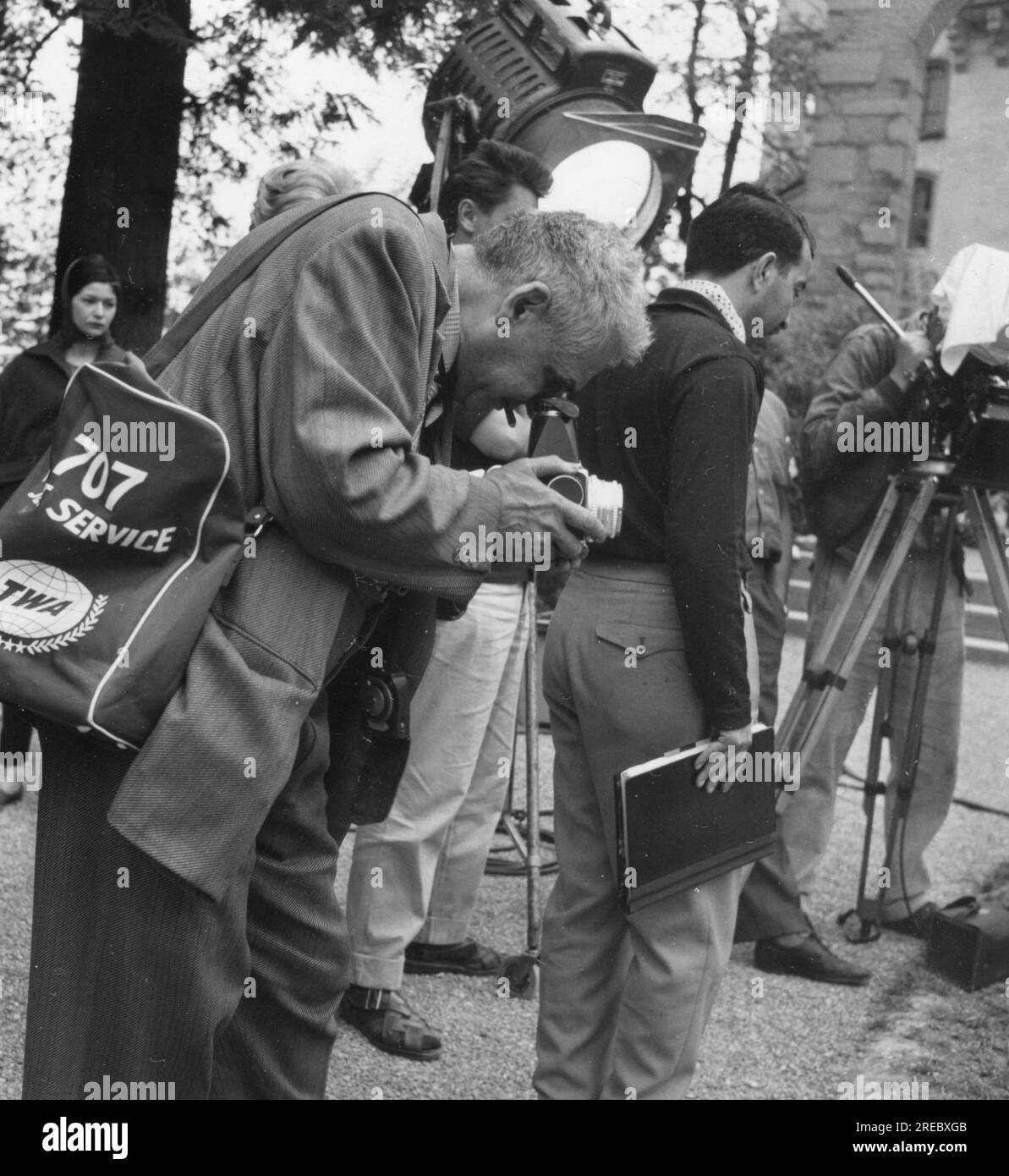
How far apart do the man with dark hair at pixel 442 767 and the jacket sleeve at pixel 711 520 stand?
657 millimetres

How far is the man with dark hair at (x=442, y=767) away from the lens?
3.32 meters

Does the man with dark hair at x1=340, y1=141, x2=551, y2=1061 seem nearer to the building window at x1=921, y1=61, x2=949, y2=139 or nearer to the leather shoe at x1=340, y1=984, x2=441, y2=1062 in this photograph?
the leather shoe at x1=340, y1=984, x2=441, y2=1062

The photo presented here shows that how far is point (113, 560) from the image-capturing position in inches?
69.6

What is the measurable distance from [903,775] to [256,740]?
9.68 ft

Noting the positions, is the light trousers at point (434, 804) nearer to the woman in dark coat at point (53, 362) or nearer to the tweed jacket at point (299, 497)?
the tweed jacket at point (299, 497)

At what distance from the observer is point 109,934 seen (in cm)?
188

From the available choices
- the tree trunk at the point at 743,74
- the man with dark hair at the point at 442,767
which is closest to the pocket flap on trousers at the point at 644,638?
the man with dark hair at the point at 442,767

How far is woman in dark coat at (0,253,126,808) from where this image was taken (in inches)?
173

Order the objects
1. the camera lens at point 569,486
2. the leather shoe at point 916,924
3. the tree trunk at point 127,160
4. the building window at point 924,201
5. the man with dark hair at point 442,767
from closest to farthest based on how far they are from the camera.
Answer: the camera lens at point 569,486 < the man with dark hair at point 442,767 < the leather shoe at point 916,924 < the tree trunk at point 127,160 < the building window at point 924,201

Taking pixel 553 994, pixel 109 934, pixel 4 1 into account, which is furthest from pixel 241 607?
pixel 4 1

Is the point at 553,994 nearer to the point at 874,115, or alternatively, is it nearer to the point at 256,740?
the point at 256,740

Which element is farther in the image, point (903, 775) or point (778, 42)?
point (778, 42)

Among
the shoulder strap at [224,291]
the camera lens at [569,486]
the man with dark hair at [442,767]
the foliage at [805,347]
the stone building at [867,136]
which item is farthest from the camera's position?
the stone building at [867,136]

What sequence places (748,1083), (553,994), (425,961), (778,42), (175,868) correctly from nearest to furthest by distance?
(175,868), (553,994), (748,1083), (425,961), (778,42)
